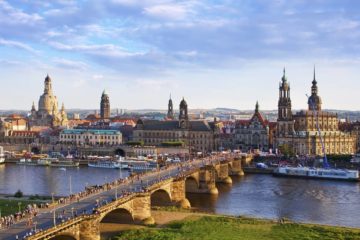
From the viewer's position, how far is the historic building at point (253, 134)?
431 feet

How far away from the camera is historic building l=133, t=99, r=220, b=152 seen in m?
138

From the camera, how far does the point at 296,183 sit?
284 ft

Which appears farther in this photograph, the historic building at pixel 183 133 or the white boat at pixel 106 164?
the historic building at pixel 183 133

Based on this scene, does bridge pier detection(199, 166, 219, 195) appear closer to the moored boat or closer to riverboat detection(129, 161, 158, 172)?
riverboat detection(129, 161, 158, 172)

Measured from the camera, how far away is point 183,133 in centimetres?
13988

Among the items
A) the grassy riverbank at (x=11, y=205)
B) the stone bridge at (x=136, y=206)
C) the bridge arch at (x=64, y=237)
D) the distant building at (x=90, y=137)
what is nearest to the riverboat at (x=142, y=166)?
the stone bridge at (x=136, y=206)

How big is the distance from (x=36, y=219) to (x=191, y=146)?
9714 cm

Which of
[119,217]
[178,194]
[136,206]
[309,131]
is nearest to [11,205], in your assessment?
[119,217]

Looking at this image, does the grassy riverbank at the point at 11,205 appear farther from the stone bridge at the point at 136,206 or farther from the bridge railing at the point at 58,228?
the bridge railing at the point at 58,228

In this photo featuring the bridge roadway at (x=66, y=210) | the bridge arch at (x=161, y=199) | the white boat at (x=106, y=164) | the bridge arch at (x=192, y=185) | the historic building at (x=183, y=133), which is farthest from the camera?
the historic building at (x=183, y=133)

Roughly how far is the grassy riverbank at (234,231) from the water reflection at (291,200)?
620cm

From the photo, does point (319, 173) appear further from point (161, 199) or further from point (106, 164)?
point (106, 164)

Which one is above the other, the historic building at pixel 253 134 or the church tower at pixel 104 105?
the church tower at pixel 104 105

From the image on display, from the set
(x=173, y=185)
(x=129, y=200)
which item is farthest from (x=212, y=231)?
(x=173, y=185)
